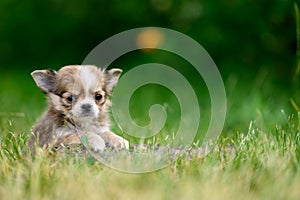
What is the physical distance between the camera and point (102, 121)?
4.55 metres

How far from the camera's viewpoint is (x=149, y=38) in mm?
10102

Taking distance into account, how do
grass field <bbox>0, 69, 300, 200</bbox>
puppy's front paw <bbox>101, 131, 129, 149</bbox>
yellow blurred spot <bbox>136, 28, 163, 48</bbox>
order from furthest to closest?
1. yellow blurred spot <bbox>136, 28, 163, 48</bbox>
2. puppy's front paw <bbox>101, 131, 129, 149</bbox>
3. grass field <bbox>0, 69, 300, 200</bbox>

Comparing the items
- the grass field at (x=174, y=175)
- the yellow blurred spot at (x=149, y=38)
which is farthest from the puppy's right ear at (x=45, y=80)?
the yellow blurred spot at (x=149, y=38)

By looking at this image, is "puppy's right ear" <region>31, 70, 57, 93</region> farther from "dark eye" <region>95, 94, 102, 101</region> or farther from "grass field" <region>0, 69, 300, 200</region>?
"grass field" <region>0, 69, 300, 200</region>

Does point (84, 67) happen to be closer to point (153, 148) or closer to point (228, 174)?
A: point (153, 148)

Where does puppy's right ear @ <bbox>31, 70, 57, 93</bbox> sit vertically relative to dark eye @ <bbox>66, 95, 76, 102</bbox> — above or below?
above

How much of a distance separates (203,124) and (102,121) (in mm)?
2311

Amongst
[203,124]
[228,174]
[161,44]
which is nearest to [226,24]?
[161,44]

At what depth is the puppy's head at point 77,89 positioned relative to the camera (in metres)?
4.32

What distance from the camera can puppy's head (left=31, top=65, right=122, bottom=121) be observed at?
4316 millimetres

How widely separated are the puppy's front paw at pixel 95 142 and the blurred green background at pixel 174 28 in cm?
236

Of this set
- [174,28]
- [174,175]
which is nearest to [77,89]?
[174,175]

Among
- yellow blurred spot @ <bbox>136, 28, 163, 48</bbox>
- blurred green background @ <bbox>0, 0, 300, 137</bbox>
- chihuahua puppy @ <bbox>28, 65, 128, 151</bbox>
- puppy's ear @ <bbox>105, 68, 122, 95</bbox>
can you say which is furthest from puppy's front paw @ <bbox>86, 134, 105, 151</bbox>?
yellow blurred spot @ <bbox>136, 28, 163, 48</bbox>

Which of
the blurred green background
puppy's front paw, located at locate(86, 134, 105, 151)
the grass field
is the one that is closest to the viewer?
the grass field
